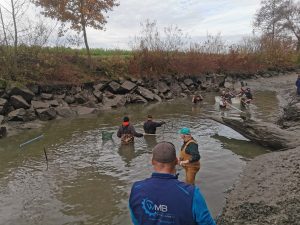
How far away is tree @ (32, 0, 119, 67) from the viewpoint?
2823 cm

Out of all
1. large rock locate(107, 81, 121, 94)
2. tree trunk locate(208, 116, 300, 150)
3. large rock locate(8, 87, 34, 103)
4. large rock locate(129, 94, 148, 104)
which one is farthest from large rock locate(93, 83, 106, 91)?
tree trunk locate(208, 116, 300, 150)

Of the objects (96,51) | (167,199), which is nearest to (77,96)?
(96,51)

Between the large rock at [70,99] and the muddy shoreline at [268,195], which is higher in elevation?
the large rock at [70,99]

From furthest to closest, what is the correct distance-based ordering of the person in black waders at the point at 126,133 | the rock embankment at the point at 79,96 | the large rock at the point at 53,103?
the large rock at the point at 53,103
the rock embankment at the point at 79,96
the person in black waders at the point at 126,133

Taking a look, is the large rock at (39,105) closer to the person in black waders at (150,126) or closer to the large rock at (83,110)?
the large rock at (83,110)

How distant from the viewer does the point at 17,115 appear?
1991cm

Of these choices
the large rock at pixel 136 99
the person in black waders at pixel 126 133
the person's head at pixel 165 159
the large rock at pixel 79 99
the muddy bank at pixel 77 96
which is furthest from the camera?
the large rock at pixel 136 99

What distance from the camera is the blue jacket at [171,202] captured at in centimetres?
318

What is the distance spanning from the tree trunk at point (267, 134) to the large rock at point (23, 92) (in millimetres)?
13258

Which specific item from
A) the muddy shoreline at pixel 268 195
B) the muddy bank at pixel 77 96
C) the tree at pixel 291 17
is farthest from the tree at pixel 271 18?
the muddy shoreline at pixel 268 195

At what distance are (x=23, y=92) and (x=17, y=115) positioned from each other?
2917 mm

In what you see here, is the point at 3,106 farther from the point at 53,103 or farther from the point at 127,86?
the point at 127,86

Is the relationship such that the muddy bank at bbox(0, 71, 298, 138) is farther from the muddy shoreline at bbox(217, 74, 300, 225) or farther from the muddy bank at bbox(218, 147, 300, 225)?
the muddy bank at bbox(218, 147, 300, 225)

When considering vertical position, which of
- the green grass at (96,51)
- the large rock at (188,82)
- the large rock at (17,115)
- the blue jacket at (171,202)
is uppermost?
the green grass at (96,51)
